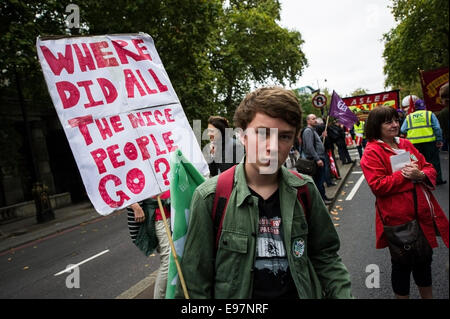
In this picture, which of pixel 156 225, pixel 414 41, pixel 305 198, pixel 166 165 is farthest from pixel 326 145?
pixel 414 41

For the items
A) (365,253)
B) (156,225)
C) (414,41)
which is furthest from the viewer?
(414,41)

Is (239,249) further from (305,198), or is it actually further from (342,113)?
(342,113)

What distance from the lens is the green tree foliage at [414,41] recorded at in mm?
17797

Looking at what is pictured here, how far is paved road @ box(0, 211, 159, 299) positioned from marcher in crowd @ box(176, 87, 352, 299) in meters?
3.27

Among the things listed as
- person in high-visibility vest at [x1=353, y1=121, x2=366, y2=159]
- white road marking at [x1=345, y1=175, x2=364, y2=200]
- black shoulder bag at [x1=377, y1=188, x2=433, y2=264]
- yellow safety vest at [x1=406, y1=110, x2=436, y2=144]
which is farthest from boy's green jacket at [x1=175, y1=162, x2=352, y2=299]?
person in high-visibility vest at [x1=353, y1=121, x2=366, y2=159]

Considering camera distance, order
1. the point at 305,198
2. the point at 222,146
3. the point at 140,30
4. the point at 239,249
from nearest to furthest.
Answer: the point at 239,249 → the point at 305,198 → the point at 222,146 → the point at 140,30

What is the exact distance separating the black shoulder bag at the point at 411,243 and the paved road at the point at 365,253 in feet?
0.63

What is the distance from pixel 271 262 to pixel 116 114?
1.59 meters

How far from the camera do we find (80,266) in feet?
18.7

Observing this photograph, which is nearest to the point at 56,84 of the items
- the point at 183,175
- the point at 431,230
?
the point at 183,175

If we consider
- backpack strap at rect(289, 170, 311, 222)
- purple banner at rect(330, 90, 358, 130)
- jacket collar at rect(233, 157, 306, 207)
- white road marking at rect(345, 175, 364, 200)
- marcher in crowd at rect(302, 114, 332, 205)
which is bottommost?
white road marking at rect(345, 175, 364, 200)

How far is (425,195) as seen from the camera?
2.43 metres

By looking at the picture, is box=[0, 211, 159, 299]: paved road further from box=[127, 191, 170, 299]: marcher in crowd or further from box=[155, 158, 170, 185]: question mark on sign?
box=[155, 158, 170, 185]: question mark on sign

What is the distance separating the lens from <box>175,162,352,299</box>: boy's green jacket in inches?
55.7
